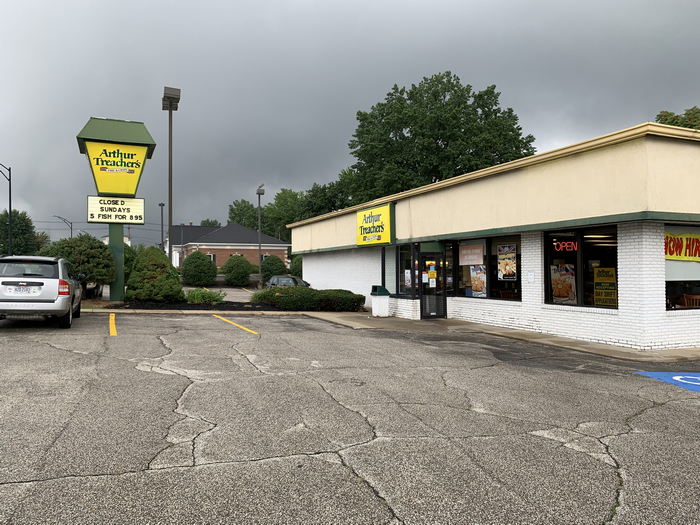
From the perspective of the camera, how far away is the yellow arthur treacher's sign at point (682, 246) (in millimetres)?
12469

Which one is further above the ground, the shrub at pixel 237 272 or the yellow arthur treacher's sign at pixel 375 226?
the yellow arthur treacher's sign at pixel 375 226

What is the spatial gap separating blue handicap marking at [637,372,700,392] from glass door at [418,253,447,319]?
991cm

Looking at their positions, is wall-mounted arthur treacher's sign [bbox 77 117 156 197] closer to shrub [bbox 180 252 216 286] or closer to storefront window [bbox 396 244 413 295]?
storefront window [bbox 396 244 413 295]

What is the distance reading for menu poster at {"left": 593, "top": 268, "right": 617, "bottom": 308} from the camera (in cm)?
1301

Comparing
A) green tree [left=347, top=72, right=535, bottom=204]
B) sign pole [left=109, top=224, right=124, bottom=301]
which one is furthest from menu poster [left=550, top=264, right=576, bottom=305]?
green tree [left=347, top=72, right=535, bottom=204]

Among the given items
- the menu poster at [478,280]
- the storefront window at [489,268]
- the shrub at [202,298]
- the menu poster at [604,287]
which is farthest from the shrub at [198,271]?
the menu poster at [604,287]

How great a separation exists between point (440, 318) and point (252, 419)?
45.4ft

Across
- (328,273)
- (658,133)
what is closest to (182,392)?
(658,133)

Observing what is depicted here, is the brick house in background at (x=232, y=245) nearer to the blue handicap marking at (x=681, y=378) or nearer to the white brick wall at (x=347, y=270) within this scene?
the white brick wall at (x=347, y=270)

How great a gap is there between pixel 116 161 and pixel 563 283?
59.3ft

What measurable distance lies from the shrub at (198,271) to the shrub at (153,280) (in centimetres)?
2687

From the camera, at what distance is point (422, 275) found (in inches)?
746

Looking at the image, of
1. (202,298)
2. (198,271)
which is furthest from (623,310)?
(198,271)

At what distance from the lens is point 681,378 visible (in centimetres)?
889
